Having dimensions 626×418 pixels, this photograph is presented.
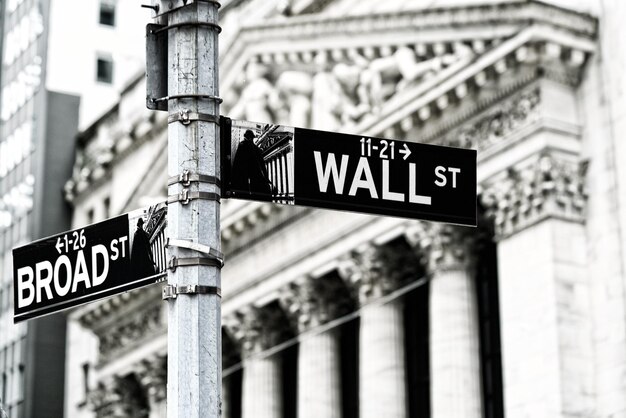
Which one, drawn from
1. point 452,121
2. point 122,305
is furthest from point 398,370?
point 122,305

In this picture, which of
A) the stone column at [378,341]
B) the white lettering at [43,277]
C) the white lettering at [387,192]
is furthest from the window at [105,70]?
the white lettering at [387,192]

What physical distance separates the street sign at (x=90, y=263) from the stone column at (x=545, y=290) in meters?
21.9

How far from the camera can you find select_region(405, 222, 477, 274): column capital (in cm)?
3666

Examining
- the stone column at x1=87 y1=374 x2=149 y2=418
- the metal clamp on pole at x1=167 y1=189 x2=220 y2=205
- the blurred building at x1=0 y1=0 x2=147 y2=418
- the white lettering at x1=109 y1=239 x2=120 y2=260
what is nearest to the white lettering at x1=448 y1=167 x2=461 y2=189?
the metal clamp on pole at x1=167 y1=189 x2=220 y2=205

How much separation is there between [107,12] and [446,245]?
3707cm

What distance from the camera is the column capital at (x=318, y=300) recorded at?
136ft

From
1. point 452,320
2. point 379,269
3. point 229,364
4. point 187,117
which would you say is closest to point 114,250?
point 187,117

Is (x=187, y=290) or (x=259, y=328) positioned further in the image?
(x=259, y=328)

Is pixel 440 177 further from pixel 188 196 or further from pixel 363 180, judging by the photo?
pixel 188 196

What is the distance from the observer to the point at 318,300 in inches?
1644

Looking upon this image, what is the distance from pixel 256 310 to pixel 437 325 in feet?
27.9

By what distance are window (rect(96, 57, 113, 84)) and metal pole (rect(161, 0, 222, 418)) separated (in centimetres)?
5872

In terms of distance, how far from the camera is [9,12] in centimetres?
7112

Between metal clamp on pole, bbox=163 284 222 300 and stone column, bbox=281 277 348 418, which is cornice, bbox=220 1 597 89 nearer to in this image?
stone column, bbox=281 277 348 418
